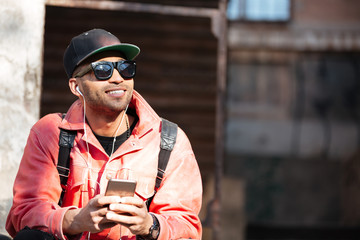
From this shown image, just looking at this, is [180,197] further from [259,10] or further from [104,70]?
[259,10]

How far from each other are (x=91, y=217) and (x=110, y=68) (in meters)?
0.84

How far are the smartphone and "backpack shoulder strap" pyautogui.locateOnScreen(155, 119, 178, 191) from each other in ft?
1.62

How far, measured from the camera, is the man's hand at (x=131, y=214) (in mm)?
2852

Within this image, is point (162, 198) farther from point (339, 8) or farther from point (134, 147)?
point (339, 8)

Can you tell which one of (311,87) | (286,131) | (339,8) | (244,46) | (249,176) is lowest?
(249,176)

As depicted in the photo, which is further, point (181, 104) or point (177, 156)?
point (181, 104)

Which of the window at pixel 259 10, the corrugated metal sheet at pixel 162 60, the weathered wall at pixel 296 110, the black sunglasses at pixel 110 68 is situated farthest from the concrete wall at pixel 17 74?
the window at pixel 259 10

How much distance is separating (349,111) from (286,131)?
167cm

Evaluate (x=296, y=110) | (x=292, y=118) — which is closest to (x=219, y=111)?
(x=292, y=118)

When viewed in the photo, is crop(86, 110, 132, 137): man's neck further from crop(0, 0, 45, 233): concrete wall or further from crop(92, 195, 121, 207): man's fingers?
crop(0, 0, 45, 233): concrete wall

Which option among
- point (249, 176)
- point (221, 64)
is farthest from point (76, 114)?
point (249, 176)

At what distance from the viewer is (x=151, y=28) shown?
Result: 880 centimetres

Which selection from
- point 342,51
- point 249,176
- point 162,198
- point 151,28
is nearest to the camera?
point 162,198

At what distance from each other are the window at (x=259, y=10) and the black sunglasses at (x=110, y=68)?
11.8 meters
